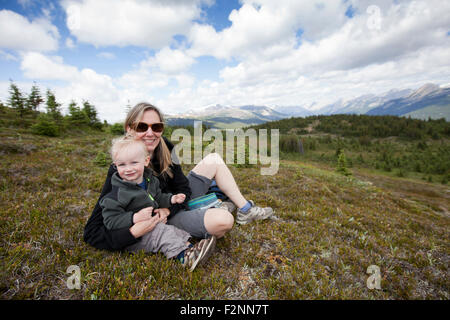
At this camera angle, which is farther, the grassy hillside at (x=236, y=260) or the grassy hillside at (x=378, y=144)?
the grassy hillside at (x=378, y=144)

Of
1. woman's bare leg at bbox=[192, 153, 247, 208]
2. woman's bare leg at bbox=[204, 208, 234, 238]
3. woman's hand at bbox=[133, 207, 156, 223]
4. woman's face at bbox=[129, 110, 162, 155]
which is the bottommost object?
woman's bare leg at bbox=[204, 208, 234, 238]

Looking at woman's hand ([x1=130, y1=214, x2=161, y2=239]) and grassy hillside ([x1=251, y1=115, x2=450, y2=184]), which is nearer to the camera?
woman's hand ([x1=130, y1=214, x2=161, y2=239])

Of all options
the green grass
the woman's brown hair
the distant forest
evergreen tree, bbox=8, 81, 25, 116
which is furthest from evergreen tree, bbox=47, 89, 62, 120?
the distant forest

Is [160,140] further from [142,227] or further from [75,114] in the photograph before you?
[75,114]

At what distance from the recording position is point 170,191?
13.1ft

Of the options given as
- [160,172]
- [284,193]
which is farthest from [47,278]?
[284,193]

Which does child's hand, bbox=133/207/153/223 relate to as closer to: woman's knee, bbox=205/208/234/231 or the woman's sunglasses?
woman's knee, bbox=205/208/234/231

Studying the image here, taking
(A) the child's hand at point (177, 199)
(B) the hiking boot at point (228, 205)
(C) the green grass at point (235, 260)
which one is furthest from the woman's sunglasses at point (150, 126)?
(B) the hiking boot at point (228, 205)

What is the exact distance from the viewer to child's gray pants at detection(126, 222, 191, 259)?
9.88 feet

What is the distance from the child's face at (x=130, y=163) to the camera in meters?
2.96

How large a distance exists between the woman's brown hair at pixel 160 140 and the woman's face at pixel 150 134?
0.09 m

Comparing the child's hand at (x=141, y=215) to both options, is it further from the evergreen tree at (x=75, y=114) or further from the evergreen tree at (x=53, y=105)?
the evergreen tree at (x=53, y=105)
